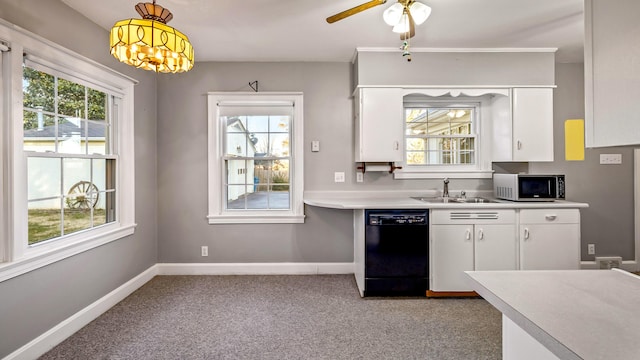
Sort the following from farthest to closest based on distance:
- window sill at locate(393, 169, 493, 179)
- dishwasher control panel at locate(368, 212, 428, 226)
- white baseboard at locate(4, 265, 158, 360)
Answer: window sill at locate(393, 169, 493, 179)
dishwasher control panel at locate(368, 212, 428, 226)
white baseboard at locate(4, 265, 158, 360)

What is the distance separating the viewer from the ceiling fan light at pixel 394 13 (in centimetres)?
197

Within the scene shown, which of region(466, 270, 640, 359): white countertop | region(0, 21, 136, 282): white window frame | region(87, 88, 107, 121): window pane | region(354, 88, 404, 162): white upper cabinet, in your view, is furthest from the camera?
region(354, 88, 404, 162): white upper cabinet

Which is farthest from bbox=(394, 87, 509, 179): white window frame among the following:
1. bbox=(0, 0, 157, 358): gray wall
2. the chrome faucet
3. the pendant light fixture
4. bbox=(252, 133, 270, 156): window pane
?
bbox=(0, 0, 157, 358): gray wall

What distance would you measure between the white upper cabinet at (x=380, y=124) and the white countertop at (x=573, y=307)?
2.14 meters

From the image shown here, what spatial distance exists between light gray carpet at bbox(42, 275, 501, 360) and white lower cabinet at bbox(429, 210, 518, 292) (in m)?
0.23

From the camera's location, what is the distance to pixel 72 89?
7.89 feet

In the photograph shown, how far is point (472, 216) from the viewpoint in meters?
2.89

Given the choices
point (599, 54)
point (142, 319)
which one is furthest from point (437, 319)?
point (142, 319)

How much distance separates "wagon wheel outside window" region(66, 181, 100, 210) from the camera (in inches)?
94.1

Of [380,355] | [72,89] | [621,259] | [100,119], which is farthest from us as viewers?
[621,259]

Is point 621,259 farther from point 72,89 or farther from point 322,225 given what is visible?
point 72,89

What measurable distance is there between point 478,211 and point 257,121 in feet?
8.50

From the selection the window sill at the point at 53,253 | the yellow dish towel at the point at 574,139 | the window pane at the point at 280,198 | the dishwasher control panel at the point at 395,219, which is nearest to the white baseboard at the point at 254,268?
the window pane at the point at 280,198

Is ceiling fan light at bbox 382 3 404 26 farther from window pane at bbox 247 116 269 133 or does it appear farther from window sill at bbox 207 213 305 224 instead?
window sill at bbox 207 213 305 224
